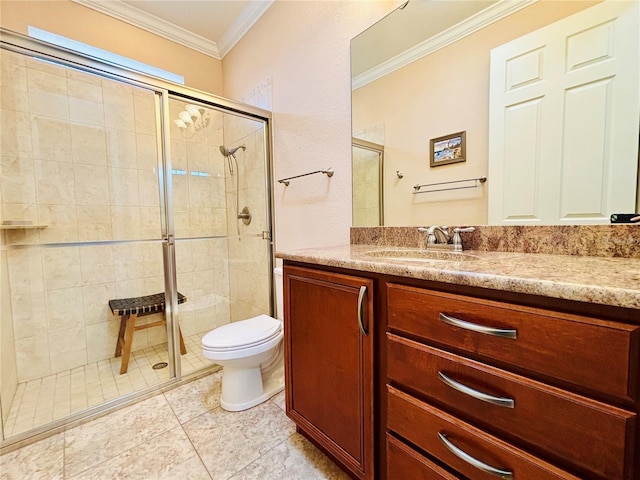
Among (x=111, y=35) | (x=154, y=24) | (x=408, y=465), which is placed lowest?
(x=408, y=465)

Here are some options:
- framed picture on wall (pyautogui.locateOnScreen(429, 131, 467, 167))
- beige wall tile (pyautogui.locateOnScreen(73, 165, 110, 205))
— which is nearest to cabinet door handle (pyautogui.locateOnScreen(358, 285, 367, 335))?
framed picture on wall (pyautogui.locateOnScreen(429, 131, 467, 167))

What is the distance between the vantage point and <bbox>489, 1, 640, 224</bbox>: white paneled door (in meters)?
0.82

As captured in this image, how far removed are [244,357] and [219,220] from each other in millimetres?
1390

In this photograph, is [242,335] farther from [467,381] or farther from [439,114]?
[439,114]

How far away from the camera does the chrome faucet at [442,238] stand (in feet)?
3.68

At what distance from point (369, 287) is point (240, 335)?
95 centimetres

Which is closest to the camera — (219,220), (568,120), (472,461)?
(472,461)

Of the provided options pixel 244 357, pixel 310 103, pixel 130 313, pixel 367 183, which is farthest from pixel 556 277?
pixel 130 313

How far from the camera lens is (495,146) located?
42.4 inches

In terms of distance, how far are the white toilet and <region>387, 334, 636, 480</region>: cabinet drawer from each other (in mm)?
937

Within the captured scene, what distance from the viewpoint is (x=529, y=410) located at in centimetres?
55

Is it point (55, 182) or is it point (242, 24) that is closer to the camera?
point (55, 182)

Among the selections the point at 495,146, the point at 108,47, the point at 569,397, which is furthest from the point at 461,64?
the point at 108,47

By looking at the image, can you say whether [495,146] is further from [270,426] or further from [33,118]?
[33,118]
